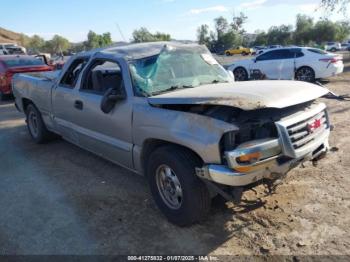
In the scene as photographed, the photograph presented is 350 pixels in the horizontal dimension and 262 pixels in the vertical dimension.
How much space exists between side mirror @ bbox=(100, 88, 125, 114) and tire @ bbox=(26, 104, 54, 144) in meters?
2.76

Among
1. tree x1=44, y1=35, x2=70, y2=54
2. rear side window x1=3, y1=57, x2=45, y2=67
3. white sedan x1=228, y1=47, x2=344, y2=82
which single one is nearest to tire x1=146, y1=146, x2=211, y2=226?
white sedan x1=228, y1=47, x2=344, y2=82

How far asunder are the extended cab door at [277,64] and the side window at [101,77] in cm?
1049

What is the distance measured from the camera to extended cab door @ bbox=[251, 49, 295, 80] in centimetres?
1420

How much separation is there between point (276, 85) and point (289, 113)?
0.49 meters

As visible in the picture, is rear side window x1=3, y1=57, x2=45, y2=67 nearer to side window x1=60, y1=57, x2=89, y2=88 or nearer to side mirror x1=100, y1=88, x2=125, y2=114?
side window x1=60, y1=57, x2=89, y2=88

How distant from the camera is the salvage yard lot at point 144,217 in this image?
11.0ft

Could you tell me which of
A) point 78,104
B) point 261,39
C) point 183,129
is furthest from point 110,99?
point 261,39

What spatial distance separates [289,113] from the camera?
11.6 ft

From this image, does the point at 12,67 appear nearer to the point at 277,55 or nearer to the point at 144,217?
the point at 277,55

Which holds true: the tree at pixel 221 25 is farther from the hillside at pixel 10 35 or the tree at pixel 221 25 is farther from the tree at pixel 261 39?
the hillside at pixel 10 35

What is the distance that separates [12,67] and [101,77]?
349 inches

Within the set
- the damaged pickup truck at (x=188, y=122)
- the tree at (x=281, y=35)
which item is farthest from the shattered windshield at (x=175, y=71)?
the tree at (x=281, y=35)

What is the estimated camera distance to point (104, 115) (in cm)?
447

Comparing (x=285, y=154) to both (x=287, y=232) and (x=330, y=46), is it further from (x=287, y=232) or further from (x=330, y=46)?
(x=330, y=46)
